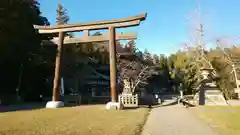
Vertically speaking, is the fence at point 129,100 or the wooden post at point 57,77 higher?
the wooden post at point 57,77

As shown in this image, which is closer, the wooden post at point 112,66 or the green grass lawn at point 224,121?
the green grass lawn at point 224,121

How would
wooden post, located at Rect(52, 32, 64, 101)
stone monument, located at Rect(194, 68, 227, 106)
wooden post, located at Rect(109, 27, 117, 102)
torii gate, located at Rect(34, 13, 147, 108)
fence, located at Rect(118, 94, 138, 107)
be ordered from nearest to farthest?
1. wooden post, located at Rect(109, 27, 117, 102)
2. torii gate, located at Rect(34, 13, 147, 108)
3. wooden post, located at Rect(52, 32, 64, 101)
4. fence, located at Rect(118, 94, 138, 107)
5. stone monument, located at Rect(194, 68, 227, 106)

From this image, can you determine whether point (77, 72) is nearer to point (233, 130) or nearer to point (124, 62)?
point (124, 62)

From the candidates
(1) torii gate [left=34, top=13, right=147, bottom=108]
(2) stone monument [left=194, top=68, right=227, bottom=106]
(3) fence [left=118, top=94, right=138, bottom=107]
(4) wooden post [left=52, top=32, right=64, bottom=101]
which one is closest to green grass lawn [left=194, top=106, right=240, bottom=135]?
(1) torii gate [left=34, top=13, right=147, bottom=108]

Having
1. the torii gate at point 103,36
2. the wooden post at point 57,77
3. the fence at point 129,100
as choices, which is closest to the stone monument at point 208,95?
the fence at point 129,100

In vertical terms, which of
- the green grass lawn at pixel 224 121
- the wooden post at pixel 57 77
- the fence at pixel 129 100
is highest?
the wooden post at pixel 57 77

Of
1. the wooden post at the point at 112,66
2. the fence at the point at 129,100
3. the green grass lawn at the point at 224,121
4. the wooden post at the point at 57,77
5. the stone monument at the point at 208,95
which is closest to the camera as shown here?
the green grass lawn at the point at 224,121

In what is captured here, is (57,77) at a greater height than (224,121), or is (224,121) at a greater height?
(57,77)

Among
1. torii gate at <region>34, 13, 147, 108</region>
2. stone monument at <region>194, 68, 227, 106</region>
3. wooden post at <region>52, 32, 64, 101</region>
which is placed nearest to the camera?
torii gate at <region>34, 13, 147, 108</region>

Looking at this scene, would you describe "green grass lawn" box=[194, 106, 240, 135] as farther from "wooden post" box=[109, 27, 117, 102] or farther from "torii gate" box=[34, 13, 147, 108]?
"torii gate" box=[34, 13, 147, 108]

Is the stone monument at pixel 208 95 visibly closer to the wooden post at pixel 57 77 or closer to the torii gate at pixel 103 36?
the torii gate at pixel 103 36

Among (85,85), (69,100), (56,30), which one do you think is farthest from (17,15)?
(85,85)

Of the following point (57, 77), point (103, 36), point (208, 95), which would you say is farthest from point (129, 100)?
point (208, 95)

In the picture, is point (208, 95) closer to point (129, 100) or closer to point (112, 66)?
point (129, 100)
